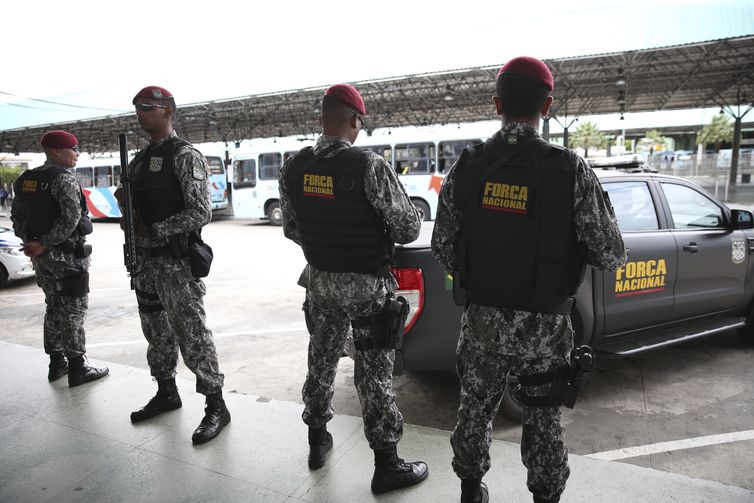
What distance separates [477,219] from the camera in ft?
6.48

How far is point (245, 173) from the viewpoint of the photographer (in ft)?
59.2

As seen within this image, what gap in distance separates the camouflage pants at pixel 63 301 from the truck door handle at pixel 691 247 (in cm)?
443

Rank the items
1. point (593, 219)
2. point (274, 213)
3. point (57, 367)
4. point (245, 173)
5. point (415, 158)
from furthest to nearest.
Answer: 1. point (245, 173)
2. point (274, 213)
3. point (415, 158)
4. point (57, 367)
5. point (593, 219)

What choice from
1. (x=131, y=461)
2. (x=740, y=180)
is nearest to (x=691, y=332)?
(x=131, y=461)

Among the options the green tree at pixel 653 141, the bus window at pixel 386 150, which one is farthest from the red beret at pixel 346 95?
the green tree at pixel 653 141

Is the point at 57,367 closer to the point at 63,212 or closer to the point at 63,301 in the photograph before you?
the point at 63,301

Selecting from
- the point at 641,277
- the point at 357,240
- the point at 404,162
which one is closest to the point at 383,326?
the point at 357,240

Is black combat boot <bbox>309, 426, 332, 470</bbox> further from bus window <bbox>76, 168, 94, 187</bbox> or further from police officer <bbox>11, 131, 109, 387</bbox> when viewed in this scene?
bus window <bbox>76, 168, 94, 187</bbox>

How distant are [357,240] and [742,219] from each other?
3.47 meters

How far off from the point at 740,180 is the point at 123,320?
34.1 meters

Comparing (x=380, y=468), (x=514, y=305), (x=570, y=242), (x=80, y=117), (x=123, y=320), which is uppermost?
(x=80, y=117)

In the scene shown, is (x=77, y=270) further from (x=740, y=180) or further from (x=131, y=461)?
(x=740, y=180)

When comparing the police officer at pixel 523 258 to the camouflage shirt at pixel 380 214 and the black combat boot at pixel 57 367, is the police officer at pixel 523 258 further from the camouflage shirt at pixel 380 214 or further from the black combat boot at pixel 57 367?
the black combat boot at pixel 57 367

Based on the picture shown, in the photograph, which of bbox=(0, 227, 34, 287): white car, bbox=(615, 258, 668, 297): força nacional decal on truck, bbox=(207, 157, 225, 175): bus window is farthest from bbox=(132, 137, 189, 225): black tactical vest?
bbox=(207, 157, 225, 175): bus window
